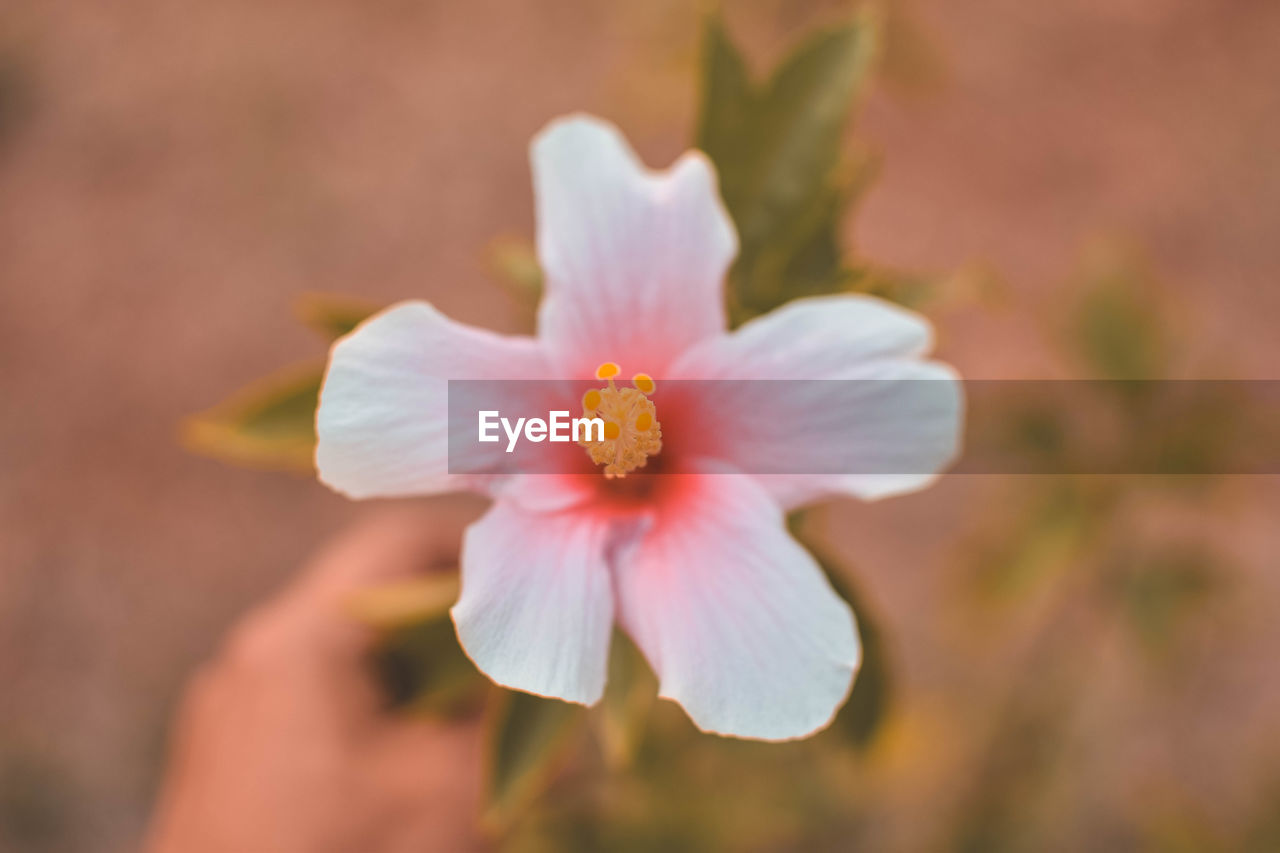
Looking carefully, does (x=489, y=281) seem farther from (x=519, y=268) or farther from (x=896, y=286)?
(x=896, y=286)

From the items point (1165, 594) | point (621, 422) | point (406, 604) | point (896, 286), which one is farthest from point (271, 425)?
point (1165, 594)

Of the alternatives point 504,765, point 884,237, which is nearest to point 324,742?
point 504,765

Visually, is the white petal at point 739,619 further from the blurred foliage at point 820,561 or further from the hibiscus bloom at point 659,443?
the blurred foliage at point 820,561

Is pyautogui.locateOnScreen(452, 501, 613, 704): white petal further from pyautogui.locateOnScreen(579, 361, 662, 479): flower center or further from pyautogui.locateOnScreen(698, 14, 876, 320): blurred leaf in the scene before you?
pyautogui.locateOnScreen(698, 14, 876, 320): blurred leaf

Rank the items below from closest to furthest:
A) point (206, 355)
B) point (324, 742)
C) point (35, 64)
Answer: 1. point (324, 742)
2. point (206, 355)
3. point (35, 64)

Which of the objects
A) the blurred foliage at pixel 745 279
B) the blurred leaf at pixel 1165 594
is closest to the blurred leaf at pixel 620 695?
the blurred foliage at pixel 745 279

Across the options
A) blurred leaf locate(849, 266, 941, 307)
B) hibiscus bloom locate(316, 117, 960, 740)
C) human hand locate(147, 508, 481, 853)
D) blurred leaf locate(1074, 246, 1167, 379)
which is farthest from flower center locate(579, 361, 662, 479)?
blurred leaf locate(1074, 246, 1167, 379)

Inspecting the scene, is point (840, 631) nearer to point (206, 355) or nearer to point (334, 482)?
point (334, 482)
